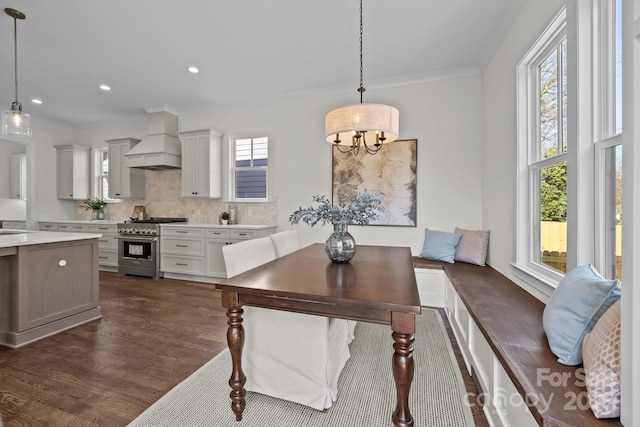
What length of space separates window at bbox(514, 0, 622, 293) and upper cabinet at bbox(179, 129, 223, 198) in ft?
13.6

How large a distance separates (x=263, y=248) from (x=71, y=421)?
4.49ft

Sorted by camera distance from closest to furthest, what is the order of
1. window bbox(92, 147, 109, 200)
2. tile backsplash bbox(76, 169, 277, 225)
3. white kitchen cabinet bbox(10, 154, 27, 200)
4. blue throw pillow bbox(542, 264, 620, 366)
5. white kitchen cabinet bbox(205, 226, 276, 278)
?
1. blue throw pillow bbox(542, 264, 620, 366)
2. white kitchen cabinet bbox(205, 226, 276, 278)
3. tile backsplash bbox(76, 169, 277, 225)
4. white kitchen cabinet bbox(10, 154, 27, 200)
5. window bbox(92, 147, 109, 200)

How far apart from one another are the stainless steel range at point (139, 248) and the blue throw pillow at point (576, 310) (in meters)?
4.91

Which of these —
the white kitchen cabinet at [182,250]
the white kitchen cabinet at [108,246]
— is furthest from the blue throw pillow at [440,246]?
the white kitchen cabinet at [108,246]

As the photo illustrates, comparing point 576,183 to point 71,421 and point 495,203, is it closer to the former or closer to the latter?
point 495,203

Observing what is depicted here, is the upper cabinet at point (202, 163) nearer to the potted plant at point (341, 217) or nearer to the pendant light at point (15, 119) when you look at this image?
the pendant light at point (15, 119)

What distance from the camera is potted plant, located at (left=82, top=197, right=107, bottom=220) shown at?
5.45 metres

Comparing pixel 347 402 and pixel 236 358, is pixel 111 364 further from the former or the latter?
pixel 347 402

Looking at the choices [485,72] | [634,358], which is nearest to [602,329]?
[634,358]

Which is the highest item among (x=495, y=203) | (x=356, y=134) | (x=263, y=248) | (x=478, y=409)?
(x=356, y=134)

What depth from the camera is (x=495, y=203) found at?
9.64ft

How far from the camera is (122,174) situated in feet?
16.7

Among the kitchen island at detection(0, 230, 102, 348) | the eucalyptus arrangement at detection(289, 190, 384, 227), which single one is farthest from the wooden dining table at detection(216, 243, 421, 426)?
the kitchen island at detection(0, 230, 102, 348)

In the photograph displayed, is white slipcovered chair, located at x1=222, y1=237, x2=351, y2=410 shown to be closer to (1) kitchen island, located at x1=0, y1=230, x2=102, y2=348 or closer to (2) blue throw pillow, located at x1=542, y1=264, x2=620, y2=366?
(2) blue throw pillow, located at x1=542, y1=264, x2=620, y2=366
